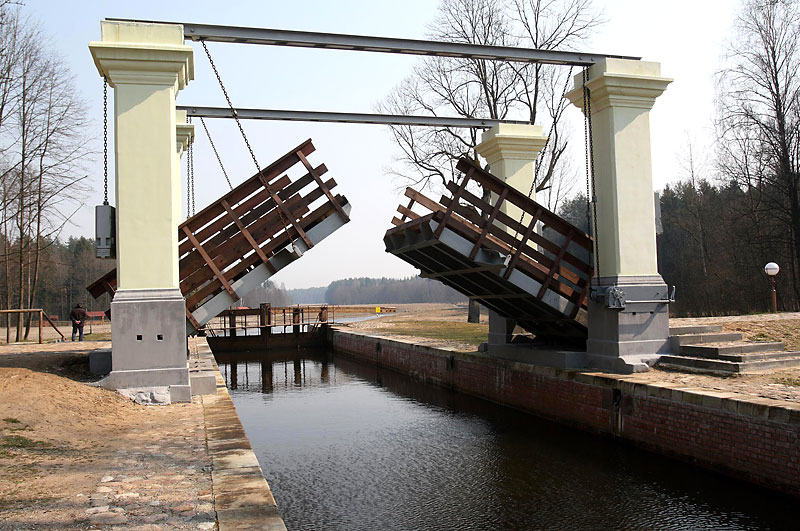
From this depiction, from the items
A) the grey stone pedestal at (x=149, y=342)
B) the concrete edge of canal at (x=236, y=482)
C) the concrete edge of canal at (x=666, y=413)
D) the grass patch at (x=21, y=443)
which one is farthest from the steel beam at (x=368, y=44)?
the grass patch at (x=21, y=443)

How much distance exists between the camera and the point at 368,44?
35.8 feet

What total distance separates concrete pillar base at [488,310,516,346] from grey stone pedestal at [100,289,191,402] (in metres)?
7.32

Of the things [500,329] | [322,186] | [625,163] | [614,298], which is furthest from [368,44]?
[500,329]

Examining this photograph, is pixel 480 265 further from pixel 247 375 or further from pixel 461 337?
pixel 247 375

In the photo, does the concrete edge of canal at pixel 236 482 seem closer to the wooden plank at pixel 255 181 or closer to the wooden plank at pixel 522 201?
the wooden plank at pixel 255 181

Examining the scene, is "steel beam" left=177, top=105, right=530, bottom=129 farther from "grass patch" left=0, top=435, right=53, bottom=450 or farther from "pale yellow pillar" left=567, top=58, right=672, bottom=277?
"grass patch" left=0, top=435, right=53, bottom=450

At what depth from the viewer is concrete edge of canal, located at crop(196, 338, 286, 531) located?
4.50 metres

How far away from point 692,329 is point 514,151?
5217 mm

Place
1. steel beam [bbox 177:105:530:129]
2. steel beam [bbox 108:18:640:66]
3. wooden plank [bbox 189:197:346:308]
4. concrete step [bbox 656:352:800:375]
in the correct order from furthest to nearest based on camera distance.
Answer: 1. steel beam [bbox 177:105:530:129]
2. wooden plank [bbox 189:197:346:308]
3. steel beam [bbox 108:18:640:66]
4. concrete step [bbox 656:352:800:375]

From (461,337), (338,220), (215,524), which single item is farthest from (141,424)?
(461,337)

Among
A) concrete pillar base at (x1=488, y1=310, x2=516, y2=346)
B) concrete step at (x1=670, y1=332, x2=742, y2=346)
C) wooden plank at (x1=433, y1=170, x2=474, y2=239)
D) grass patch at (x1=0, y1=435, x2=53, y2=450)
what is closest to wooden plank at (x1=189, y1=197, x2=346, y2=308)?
wooden plank at (x1=433, y1=170, x2=474, y2=239)

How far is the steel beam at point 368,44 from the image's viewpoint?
10.3 metres

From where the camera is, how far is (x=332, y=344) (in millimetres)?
31734

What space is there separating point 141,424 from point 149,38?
18.2 feet
